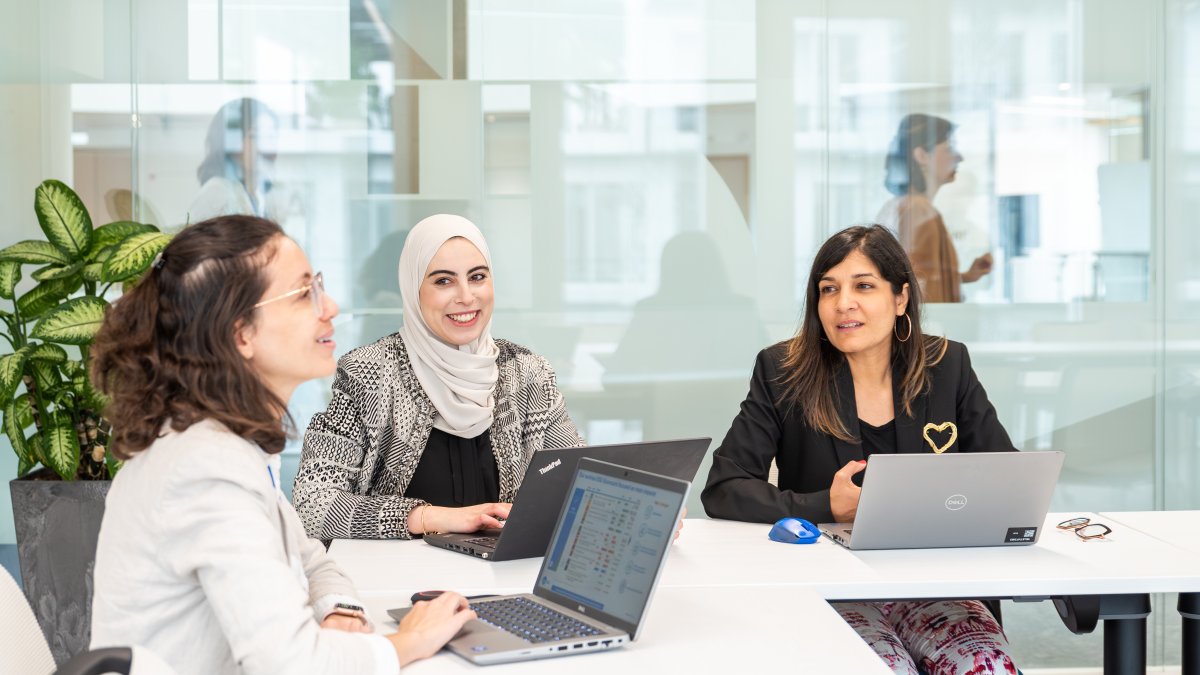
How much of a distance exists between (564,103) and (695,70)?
0.48 m

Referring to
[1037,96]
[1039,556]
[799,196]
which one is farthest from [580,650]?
[1037,96]

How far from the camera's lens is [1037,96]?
429 cm

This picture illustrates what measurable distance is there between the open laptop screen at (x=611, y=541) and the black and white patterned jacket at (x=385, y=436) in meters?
0.69

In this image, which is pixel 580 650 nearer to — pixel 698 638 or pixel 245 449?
pixel 698 638

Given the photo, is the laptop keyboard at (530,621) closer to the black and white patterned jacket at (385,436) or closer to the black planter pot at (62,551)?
the black and white patterned jacket at (385,436)

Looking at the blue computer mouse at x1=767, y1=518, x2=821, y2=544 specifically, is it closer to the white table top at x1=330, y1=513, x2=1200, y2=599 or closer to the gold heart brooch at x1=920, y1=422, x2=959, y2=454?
the white table top at x1=330, y1=513, x2=1200, y2=599

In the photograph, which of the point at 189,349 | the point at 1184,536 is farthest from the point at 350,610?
the point at 1184,536

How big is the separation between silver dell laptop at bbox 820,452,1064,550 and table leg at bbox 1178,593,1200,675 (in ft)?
0.96

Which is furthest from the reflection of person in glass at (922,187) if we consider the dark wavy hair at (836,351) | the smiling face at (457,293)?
the smiling face at (457,293)

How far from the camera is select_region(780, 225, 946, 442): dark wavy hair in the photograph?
279 cm

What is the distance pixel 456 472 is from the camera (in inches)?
109

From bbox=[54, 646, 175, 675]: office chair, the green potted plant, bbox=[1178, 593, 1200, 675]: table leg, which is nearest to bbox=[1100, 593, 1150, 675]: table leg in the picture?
bbox=[1178, 593, 1200, 675]: table leg

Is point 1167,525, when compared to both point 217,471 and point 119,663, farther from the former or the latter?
point 119,663

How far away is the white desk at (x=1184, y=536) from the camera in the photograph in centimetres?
226
